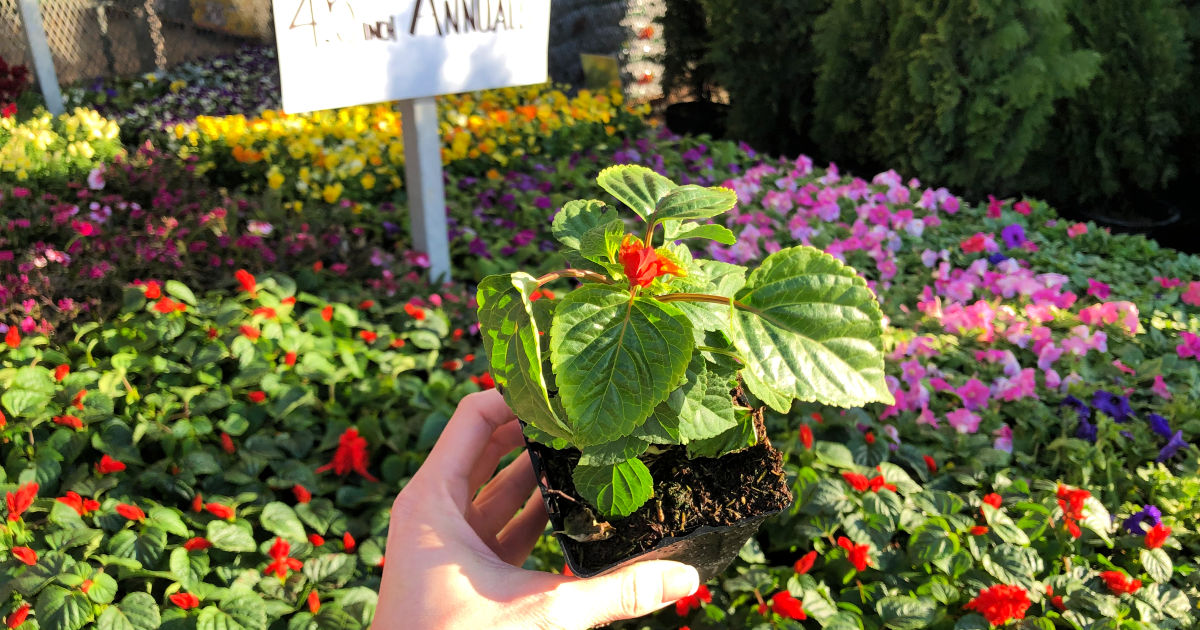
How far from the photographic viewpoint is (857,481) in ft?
5.09

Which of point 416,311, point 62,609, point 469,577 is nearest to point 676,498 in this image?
point 469,577

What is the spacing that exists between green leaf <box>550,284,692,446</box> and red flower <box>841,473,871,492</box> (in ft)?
3.20

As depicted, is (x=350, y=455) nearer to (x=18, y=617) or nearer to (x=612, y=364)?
(x=18, y=617)

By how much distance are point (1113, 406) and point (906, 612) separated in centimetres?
110

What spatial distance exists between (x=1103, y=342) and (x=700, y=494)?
1896 mm

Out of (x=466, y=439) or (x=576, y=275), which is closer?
(x=576, y=275)

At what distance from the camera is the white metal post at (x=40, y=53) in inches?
241

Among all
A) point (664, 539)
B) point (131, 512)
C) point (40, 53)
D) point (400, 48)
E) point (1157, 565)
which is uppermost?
point (40, 53)

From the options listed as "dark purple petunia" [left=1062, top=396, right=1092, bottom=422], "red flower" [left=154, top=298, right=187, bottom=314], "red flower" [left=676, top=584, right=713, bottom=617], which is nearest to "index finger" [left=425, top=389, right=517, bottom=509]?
"red flower" [left=676, top=584, right=713, bottom=617]

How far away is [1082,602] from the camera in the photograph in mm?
1425

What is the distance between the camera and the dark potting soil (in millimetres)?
945

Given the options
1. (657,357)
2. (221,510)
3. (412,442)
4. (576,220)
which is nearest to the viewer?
(657,357)

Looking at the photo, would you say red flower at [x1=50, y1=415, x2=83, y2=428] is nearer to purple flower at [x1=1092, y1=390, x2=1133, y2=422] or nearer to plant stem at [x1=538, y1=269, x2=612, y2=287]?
plant stem at [x1=538, y1=269, x2=612, y2=287]

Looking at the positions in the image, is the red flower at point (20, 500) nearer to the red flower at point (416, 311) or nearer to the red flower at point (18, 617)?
the red flower at point (18, 617)
